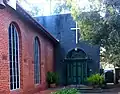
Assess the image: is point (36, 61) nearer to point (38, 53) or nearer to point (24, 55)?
point (38, 53)

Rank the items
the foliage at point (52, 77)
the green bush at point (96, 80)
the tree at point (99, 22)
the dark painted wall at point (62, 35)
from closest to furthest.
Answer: the tree at point (99, 22) → the green bush at point (96, 80) → the foliage at point (52, 77) → the dark painted wall at point (62, 35)

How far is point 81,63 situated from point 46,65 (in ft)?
11.1

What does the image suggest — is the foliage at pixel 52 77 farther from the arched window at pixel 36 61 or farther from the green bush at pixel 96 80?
the green bush at pixel 96 80

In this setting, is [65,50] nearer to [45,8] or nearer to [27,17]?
[45,8]

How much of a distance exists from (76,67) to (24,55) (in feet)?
27.1

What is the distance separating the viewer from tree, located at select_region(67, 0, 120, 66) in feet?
44.0

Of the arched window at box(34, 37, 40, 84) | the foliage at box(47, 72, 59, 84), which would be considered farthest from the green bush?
the arched window at box(34, 37, 40, 84)

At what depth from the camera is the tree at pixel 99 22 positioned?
13414 mm

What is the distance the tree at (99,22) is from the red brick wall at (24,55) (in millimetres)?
3140

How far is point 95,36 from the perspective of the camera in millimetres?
15203

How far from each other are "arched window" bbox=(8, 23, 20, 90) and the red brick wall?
264 mm

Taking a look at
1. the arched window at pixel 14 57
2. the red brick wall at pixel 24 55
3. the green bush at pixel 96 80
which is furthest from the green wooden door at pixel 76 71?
the arched window at pixel 14 57

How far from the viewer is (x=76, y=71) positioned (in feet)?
69.8

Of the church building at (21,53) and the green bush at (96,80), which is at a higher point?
the church building at (21,53)
